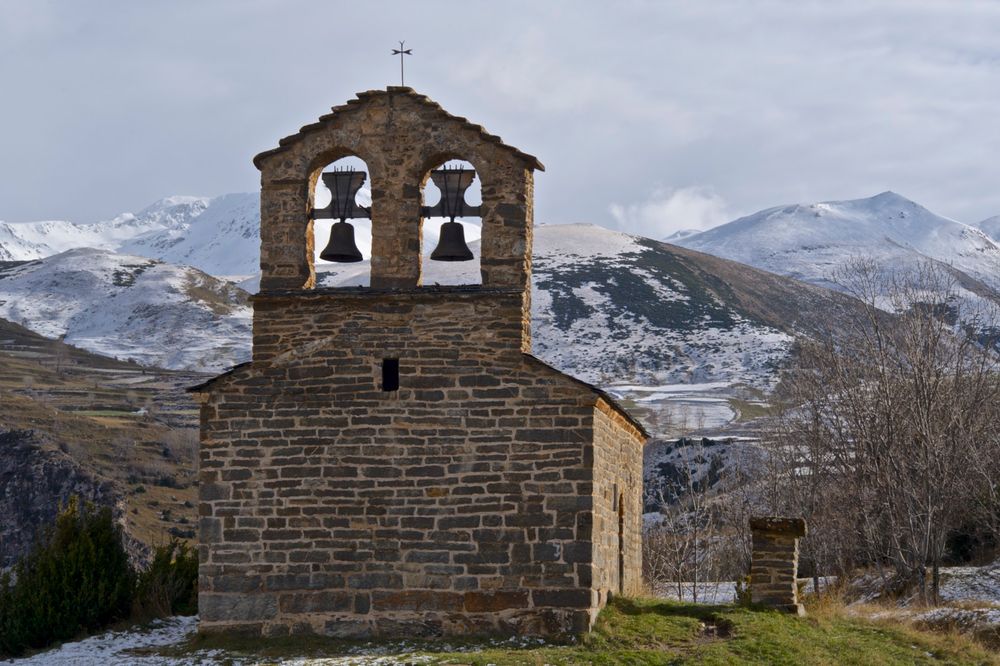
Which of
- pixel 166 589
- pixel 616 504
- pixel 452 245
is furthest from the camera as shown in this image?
pixel 166 589

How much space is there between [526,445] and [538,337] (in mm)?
105042

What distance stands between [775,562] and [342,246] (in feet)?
25.1

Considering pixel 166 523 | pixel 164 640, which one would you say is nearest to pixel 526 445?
pixel 164 640

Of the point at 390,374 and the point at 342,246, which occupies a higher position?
the point at 342,246

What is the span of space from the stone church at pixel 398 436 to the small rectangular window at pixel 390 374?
3cm

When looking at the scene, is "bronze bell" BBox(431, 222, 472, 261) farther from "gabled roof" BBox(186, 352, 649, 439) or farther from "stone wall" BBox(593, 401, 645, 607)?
"stone wall" BBox(593, 401, 645, 607)

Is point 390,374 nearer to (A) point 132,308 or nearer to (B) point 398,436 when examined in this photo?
(B) point 398,436

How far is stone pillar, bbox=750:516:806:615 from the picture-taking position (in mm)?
18047

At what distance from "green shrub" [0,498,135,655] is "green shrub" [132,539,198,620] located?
0.75 ft

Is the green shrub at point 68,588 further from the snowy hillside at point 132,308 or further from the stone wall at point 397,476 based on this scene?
the snowy hillside at point 132,308

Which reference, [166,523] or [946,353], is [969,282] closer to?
[166,523]

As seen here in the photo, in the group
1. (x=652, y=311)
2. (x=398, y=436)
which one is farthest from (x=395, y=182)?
(x=652, y=311)

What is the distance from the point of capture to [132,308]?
15888cm

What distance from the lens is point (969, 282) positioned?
5812 inches
